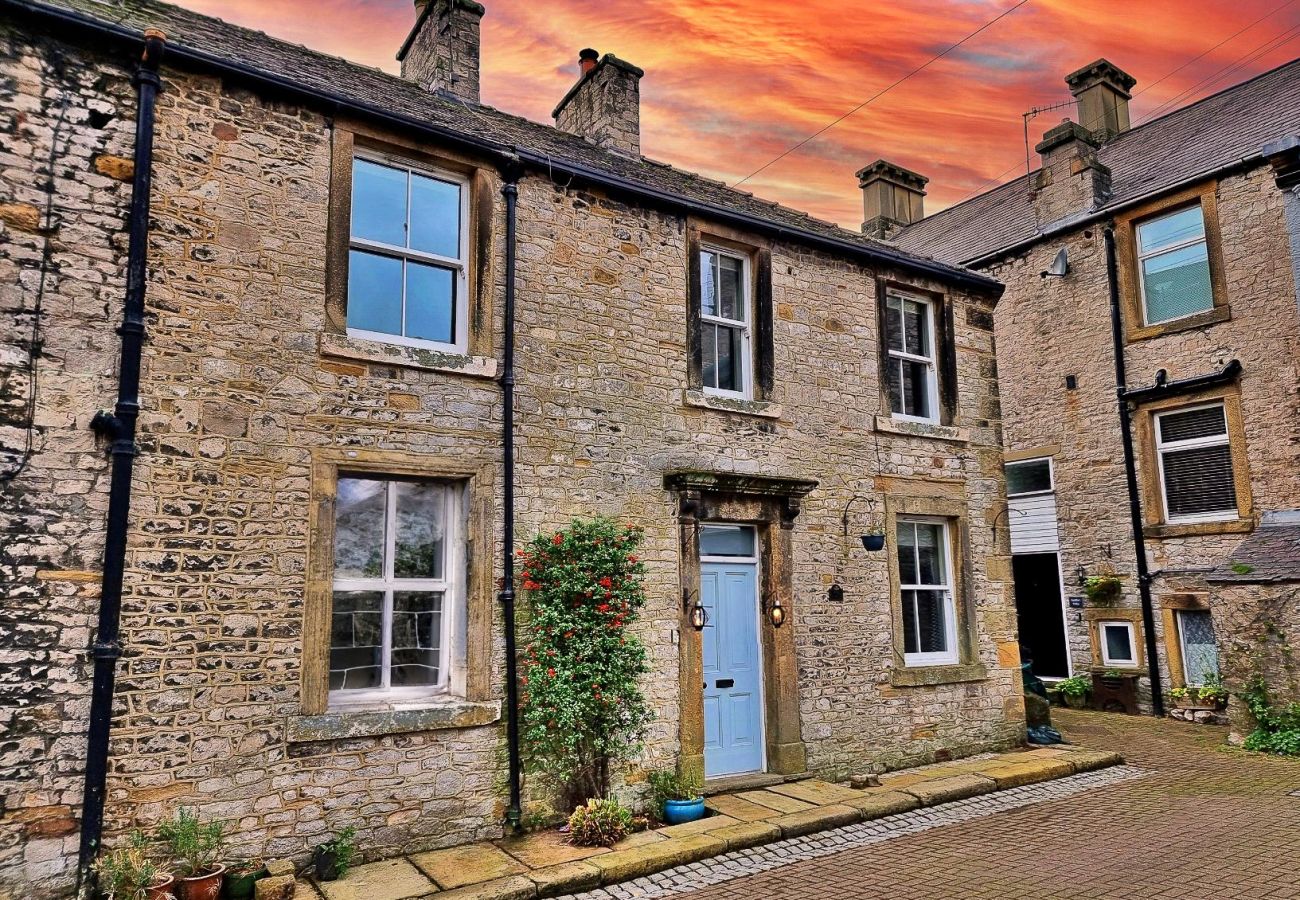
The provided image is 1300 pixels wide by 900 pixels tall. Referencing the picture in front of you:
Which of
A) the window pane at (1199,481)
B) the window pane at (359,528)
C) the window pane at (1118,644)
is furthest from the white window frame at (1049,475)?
the window pane at (359,528)

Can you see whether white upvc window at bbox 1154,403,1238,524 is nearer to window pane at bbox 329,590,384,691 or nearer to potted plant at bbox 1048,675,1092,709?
potted plant at bbox 1048,675,1092,709

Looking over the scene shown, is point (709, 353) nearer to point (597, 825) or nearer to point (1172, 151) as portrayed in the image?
point (597, 825)

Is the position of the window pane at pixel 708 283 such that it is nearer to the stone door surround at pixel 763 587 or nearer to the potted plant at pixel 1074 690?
the stone door surround at pixel 763 587

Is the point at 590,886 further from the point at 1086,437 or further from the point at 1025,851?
the point at 1086,437

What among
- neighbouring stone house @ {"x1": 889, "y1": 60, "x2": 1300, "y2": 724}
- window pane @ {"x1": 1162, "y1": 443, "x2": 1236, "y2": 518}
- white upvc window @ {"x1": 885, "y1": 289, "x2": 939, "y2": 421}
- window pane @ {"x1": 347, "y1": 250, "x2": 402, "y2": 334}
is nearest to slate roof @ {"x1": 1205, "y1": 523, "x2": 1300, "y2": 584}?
neighbouring stone house @ {"x1": 889, "y1": 60, "x2": 1300, "y2": 724}

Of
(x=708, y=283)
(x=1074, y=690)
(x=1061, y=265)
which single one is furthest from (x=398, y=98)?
(x=1074, y=690)

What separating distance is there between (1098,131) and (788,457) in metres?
13.4

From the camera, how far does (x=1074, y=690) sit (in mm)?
15008

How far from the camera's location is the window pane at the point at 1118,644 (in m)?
14.3

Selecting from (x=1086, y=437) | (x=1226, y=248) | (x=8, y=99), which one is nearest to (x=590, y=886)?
(x=8, y=99)

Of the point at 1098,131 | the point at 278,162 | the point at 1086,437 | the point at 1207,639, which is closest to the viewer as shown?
the point at 278,162

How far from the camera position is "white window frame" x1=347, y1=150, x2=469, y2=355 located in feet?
24.0

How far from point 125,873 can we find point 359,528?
280cm

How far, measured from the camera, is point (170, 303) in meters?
6.33
